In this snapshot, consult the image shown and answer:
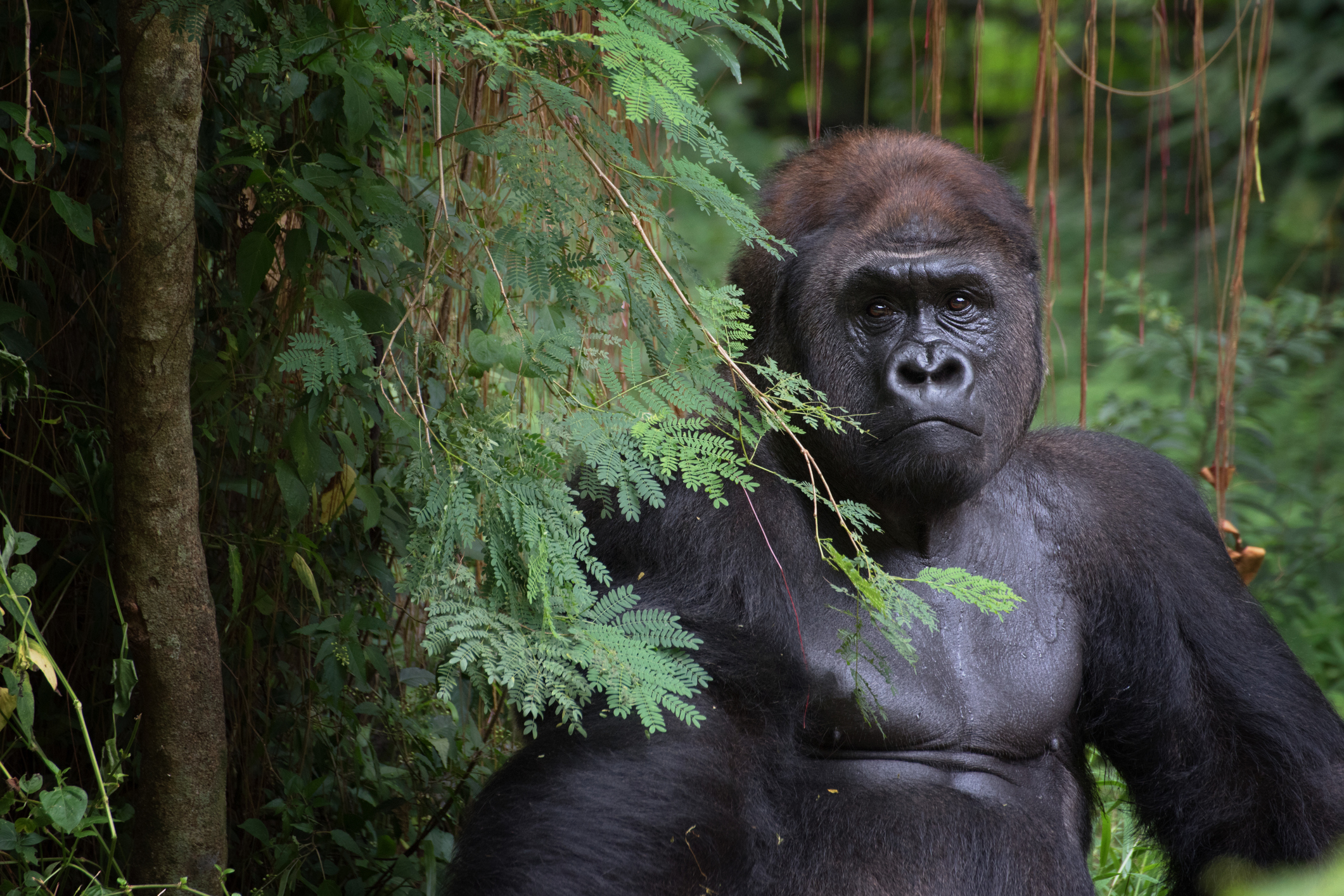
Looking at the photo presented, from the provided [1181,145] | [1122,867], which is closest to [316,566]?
[1122,867]

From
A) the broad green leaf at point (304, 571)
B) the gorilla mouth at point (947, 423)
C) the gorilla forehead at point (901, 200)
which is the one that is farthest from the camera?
the gorilla forehead at point (901, 200)

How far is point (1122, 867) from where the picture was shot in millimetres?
3678

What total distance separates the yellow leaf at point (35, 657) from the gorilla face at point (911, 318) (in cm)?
155

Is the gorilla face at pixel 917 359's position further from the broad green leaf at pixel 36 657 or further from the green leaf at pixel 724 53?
the broad green leaf at pixel 36 657

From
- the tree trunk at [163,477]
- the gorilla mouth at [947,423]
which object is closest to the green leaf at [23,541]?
the tree trunk at [163,477]

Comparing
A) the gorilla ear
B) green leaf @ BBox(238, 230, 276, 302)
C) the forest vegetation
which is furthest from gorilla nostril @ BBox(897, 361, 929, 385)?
green leaf @ BBox(238, 230, 276, 302)

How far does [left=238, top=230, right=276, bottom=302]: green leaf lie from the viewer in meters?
2.46

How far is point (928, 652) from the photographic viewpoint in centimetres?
286

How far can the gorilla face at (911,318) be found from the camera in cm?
272

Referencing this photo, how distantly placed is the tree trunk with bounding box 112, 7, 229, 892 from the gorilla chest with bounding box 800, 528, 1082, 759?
3.95 ft

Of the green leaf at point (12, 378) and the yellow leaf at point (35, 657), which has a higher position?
the green leaf at point (12, 378)

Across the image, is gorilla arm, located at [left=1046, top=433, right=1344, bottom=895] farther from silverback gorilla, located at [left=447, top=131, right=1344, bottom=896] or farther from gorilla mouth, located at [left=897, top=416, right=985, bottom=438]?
gorilla mouth, located at [left=897, top=416, right=985, bottom=438]

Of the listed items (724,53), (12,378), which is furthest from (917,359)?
(12,378)

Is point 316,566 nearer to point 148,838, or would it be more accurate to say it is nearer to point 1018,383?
point 148,838
